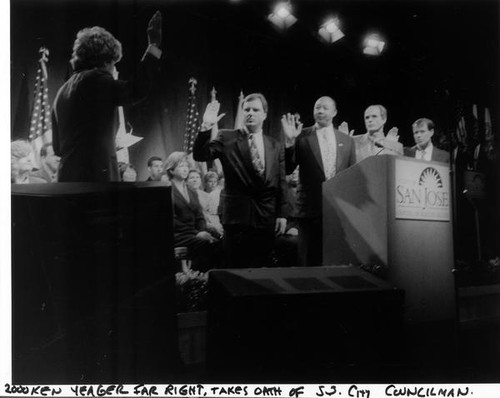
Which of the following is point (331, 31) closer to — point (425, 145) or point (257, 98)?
point (257, 98)

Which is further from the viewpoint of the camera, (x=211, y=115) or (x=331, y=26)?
(x=331, y=26)

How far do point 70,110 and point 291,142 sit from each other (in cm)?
119

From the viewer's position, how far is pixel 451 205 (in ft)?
8.41

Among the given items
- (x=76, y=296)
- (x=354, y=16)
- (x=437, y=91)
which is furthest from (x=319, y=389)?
(x=354, y=16)

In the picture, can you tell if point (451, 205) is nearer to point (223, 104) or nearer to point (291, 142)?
point (291, 142)

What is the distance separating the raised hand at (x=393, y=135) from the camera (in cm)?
278

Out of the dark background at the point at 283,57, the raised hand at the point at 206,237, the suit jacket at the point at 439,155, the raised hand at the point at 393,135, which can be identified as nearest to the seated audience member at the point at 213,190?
the raised hand at the point at 206,237

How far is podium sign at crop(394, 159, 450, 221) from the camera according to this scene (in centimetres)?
234

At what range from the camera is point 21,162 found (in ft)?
8.12

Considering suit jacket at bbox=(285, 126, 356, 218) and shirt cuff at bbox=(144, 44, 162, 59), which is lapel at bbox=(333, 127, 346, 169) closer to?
suit jacket at bbox=(285, 126, 356, 218)

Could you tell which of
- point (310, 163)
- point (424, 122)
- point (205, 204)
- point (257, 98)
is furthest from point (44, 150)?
point (424, 122)

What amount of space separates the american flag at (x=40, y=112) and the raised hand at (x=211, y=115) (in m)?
0.80

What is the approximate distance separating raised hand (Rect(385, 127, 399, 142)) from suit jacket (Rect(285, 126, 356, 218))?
0.22 metres

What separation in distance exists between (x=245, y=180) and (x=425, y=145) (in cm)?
106
